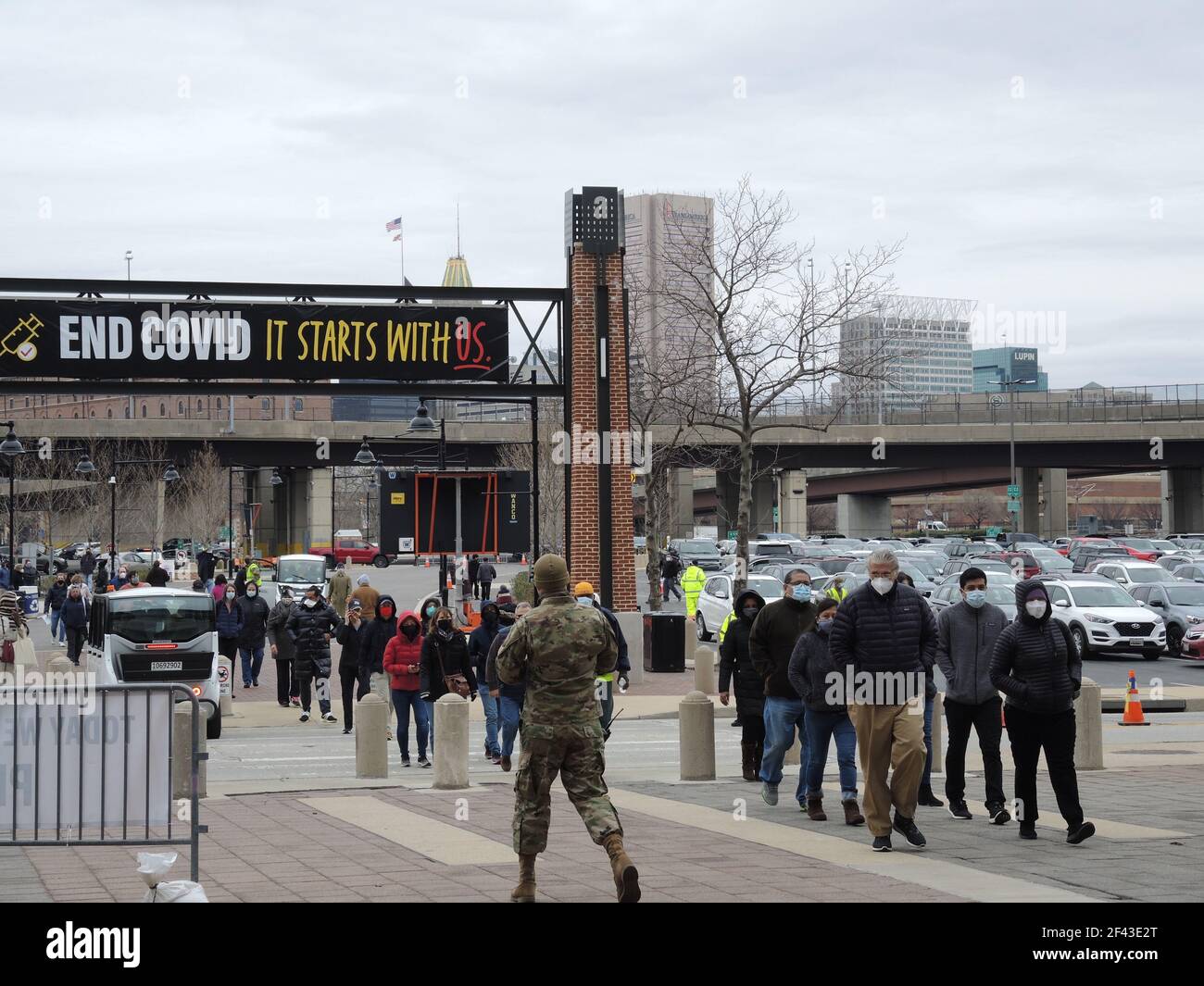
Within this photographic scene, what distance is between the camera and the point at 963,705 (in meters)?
11.6

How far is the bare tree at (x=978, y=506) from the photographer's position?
566 ft

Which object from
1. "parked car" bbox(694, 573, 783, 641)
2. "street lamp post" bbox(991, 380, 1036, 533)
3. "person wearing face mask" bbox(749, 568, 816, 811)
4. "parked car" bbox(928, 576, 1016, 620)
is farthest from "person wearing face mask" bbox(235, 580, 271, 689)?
"street lamp post" bbox(991, 380, 1036, 533)

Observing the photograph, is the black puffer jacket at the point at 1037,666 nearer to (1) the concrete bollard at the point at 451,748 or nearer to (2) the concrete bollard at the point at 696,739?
(2) the concrete bollard at the point at 696,739

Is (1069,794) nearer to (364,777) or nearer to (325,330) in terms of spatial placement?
(364,777)

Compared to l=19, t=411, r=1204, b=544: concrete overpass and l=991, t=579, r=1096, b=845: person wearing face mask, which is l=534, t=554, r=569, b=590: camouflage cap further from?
l=19, t=411, r=1204, b=544: concrete overpass

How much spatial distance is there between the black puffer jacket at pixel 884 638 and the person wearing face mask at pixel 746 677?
3.14m

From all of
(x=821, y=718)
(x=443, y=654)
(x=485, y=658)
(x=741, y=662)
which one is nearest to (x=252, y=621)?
(x=485, y=658)

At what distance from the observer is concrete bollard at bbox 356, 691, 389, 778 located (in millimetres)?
15125

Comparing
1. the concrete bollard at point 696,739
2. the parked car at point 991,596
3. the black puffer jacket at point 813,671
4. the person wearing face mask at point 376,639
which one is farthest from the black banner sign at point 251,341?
the black puffer jacket at point 813,671

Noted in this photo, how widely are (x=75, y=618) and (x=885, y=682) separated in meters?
23.2

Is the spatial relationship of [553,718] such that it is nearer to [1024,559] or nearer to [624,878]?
[624,878]

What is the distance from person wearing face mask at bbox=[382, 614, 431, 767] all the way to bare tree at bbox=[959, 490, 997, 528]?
15465cm
